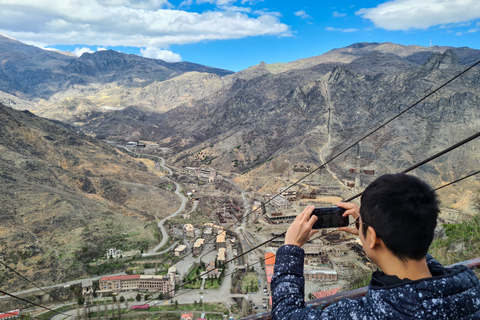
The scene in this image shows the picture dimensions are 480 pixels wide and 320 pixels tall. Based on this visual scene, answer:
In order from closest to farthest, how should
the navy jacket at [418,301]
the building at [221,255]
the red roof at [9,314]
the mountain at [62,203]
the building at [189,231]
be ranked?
the navy jacket at [418,301] → the red roof at [9,314] → the mountain at [62,203] → the building at [221,255] → the building at [189,231]

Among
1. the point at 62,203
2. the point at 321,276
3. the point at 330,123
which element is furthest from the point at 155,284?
the point at 330,123

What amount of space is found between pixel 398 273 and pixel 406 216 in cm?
23

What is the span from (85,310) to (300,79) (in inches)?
3274

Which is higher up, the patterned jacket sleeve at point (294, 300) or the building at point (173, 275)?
the patterned jacket sleeve at point (294, 300)

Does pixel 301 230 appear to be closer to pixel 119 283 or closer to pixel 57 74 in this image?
pixel 119 283

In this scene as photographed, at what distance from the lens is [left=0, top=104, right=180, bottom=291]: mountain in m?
22.7

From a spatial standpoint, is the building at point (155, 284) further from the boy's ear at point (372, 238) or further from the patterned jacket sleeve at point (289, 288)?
the boy's ear at point (372, 238)

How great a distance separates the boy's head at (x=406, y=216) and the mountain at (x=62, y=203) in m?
24.3

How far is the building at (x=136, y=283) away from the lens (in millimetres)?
20859

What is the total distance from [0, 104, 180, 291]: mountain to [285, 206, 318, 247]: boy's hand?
23.9 metres

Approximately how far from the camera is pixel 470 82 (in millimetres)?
51594

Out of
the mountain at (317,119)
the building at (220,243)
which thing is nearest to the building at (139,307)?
the building at (220,243)

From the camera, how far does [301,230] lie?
1.60m

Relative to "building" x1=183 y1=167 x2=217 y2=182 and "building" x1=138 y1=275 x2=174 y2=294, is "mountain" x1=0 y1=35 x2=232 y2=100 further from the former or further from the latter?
"building" x1=138 y1=275 x2=174 y2=294
